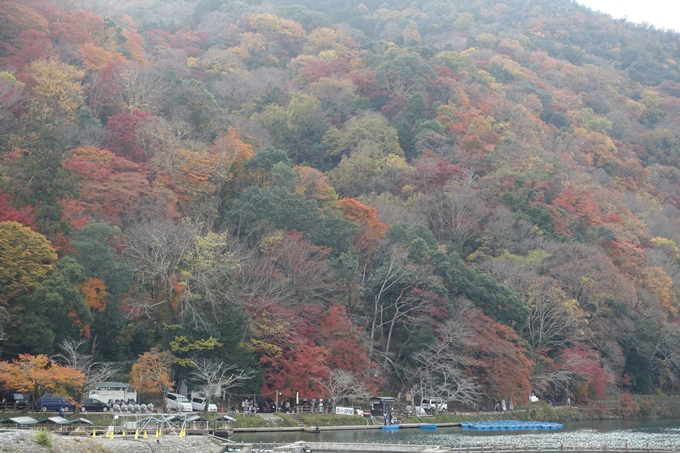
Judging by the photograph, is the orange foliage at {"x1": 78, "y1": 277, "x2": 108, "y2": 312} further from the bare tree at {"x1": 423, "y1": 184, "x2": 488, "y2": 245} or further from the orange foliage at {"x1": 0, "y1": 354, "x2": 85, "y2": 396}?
the bare tree at {"x1": 423, "y1": 184, "x2": 488, "y2": 245}

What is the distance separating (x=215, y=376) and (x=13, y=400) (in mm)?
11175

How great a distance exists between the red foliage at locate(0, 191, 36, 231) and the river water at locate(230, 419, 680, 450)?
1771 cm

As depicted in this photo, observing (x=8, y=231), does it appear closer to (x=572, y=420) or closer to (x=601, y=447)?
(x=601, y=447)

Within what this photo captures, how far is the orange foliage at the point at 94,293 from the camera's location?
45.1 m

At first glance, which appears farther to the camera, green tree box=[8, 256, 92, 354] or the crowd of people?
the crowd of people

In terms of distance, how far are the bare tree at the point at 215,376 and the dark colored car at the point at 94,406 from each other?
561cm

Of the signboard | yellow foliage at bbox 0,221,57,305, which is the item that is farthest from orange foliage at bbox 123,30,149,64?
the signboard

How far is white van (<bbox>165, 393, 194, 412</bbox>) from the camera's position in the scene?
146 ft

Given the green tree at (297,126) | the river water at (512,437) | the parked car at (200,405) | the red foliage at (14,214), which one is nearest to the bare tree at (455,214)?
the green tree at (297,126)

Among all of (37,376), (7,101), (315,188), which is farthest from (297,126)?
(37,376)

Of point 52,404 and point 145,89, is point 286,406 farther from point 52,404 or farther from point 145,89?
point 145,89

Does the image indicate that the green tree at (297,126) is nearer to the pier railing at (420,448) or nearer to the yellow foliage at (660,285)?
the yellow foliage at (660,285)

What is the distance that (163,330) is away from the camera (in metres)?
47.7

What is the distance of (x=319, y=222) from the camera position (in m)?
60.3
